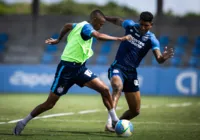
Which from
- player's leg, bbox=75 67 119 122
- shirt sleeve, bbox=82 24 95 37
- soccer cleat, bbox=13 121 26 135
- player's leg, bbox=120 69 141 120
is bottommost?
soccer cleat, bbox=13 121 26 135

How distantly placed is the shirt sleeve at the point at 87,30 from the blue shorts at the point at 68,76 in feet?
2.18

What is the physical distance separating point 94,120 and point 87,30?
4367 mm

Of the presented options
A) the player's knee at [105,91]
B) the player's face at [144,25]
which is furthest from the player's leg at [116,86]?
the player's face at [144,25]

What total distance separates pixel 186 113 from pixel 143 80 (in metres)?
9.26

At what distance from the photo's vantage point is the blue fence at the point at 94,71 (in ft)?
91.4

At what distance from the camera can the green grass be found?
13.0 metres

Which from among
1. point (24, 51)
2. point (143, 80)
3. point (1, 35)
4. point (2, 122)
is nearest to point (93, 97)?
point (143, 80)

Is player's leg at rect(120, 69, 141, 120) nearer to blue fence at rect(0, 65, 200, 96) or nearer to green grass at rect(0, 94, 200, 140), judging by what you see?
green grass at rect(0, 94, 200, 140)

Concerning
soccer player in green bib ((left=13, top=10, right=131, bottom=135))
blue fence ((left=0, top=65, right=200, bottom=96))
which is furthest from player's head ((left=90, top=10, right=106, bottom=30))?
blue fence ((left=0, top=65, right=200, bottom=96))

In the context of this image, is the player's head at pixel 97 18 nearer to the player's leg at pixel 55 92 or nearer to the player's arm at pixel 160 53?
the player's leg at pixel 55 92

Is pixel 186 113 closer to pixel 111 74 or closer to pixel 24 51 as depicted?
pixel 111 74

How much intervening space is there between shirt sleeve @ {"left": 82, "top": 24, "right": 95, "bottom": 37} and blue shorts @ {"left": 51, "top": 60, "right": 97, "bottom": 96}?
664mm

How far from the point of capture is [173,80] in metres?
27.9

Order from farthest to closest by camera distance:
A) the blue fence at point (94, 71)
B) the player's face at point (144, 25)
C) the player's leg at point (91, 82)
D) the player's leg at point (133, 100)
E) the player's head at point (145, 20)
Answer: the blue fence at point (94, 71)
the player's leg at point (133, 100)
the player's face at point (144, 25)
the player's head at point (145, 20)
the player's leg at point (91, 82)
